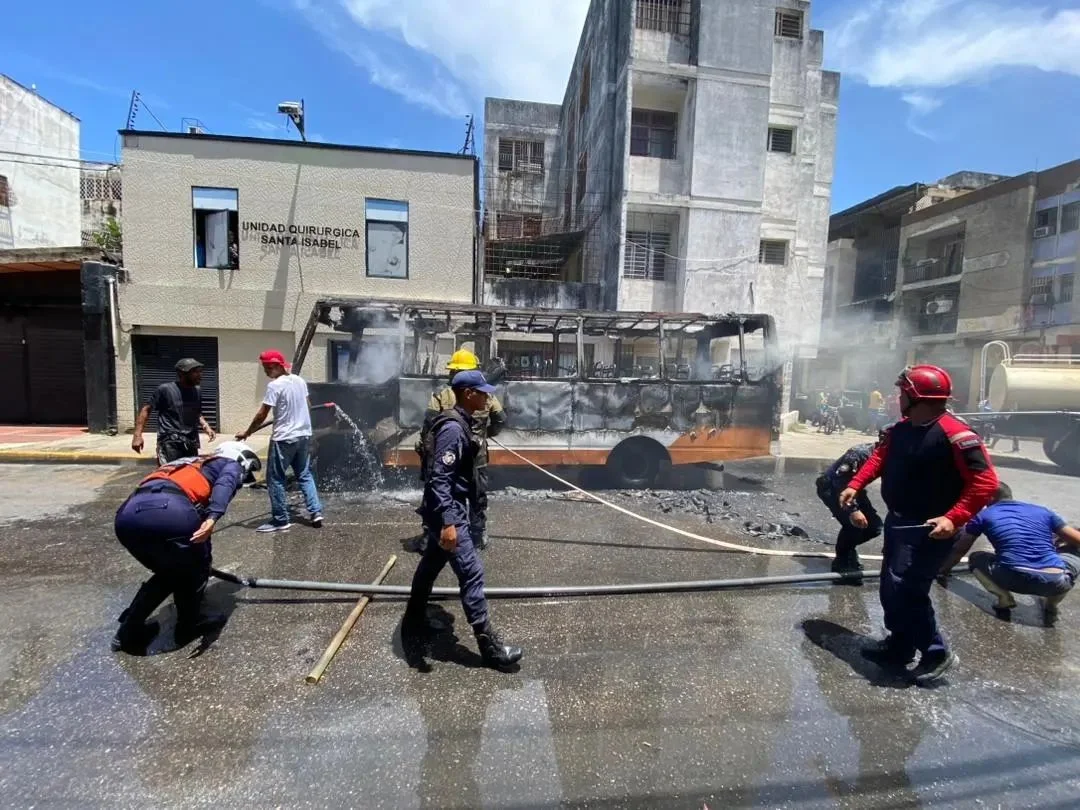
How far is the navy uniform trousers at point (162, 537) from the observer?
286cm

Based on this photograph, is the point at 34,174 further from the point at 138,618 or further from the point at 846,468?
the point at 846,468

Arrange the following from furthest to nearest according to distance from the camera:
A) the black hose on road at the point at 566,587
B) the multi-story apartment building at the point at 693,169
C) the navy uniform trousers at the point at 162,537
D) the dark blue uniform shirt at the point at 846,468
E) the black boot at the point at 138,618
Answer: the multi-story apartment building at the point at 693,169, the dark blue uniform shirt at the point at 846,468, the black hose on road at the point at 566,587, the black boot at the point at 138,618, the navy uniform trousers at the point at 162,537

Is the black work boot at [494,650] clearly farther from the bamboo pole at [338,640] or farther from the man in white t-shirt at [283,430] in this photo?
the man in white t-shirt at [283,430]

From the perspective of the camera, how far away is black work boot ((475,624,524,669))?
Result: 2969mm

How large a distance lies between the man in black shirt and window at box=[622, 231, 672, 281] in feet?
40.6

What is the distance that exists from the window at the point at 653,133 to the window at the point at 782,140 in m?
3.22

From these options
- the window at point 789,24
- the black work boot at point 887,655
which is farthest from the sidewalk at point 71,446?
the window at point 789,24

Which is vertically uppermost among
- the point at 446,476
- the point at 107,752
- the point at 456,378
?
the point at 456,378

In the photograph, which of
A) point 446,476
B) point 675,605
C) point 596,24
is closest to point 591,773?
point 446,476

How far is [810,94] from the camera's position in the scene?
18391 millimetres

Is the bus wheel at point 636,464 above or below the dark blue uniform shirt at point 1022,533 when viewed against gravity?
below

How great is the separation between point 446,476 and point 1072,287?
24.9m

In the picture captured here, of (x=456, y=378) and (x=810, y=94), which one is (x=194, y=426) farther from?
(x=810, y=94)

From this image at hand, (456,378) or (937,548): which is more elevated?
(456,378)
